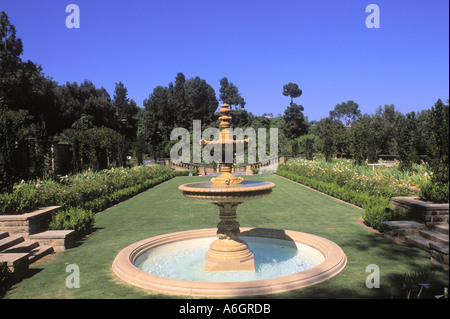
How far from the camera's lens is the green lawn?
17.6ft

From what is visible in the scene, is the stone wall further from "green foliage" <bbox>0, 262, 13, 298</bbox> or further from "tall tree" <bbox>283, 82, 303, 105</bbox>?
"tall tree" <bbox>283, 82, 303, 105</bbox>

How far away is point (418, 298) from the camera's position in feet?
14.7

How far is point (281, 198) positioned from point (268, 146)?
1202 inches

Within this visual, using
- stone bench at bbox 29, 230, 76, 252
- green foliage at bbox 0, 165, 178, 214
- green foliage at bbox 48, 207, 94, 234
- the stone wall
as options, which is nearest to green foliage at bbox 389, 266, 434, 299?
the stone wall

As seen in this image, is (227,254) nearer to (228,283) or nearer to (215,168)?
(228,283)

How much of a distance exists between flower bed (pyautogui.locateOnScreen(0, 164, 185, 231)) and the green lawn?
2.06 ft

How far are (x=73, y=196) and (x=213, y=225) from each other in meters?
5.53

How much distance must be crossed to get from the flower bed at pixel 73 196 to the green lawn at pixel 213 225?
2.06 feet

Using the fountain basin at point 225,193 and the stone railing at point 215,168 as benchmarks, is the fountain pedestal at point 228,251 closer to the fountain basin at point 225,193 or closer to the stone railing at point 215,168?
the fountain basin at point 225,193

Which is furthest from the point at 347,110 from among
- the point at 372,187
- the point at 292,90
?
the point at 372,187

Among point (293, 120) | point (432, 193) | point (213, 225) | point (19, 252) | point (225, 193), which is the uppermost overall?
point (293, 120)

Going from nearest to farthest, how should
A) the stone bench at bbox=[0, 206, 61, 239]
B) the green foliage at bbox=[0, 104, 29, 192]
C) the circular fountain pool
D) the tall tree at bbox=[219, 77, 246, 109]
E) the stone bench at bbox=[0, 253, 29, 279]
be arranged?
the stone bench at bbox=[0, 253, 29, 279], the circular fountain pool, the stone bench at bbox=[0, 206, 61, 239], the green foliage at bbox=[0, 104, 29, 192], the tall tree at bbox=[219, 77, 246, 109]

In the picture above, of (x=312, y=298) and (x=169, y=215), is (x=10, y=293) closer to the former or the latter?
(x=312, y=298)

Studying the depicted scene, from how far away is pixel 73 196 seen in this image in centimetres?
1199
